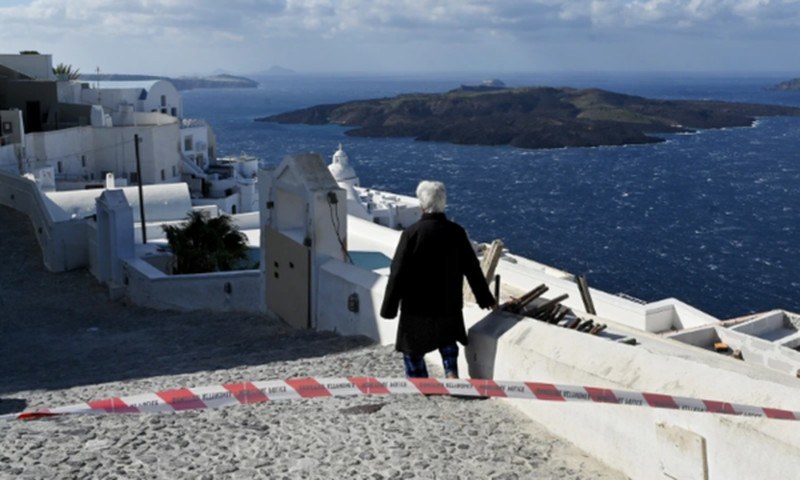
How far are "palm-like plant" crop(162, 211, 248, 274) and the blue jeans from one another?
14.4 metres

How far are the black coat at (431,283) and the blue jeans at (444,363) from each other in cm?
9

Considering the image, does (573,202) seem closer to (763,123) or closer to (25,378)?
(25,378)

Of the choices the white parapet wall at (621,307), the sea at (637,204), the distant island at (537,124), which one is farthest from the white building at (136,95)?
the distant island at (537,124)

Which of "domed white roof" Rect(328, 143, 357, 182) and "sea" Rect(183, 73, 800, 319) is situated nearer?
"domed white roof" Rect(328, 143, 357, 182)

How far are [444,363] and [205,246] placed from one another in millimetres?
14973

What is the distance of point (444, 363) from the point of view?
24.7 ft

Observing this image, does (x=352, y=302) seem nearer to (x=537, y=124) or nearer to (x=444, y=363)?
(x=444, y=363)

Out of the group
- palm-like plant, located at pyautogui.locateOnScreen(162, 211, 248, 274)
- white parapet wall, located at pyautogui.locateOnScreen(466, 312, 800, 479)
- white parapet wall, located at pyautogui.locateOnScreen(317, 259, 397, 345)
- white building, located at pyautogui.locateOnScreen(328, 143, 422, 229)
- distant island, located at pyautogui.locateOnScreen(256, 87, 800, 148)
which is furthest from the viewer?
distant island, located at pyautogui.locateOnScreen(256, 87, 800, 148)

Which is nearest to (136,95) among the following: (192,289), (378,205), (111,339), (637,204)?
(378,205)

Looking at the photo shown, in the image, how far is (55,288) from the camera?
2077cm

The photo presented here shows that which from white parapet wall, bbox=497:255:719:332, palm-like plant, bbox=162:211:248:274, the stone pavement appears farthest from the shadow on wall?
white parapet wall, bbox=497:255:719:332

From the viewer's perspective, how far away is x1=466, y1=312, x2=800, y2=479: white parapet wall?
5.15 metres

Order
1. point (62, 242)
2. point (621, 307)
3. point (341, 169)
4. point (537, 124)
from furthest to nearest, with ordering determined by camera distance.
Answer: point (537, 124) < point (341, 169) < point (62, 242) < point (621, 307)

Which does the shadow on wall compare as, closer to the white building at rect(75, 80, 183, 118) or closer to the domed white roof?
the domed white roof
